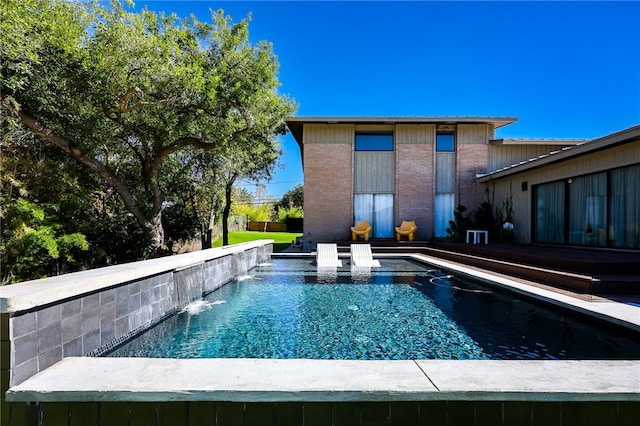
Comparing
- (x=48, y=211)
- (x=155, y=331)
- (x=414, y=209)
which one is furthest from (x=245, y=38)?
(x=155, y=331)

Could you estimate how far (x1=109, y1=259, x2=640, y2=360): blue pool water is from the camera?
11.3 feet

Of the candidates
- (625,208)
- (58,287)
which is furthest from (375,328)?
(625,208)

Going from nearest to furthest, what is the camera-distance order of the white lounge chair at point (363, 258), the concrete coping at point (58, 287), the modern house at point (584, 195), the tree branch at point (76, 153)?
the concrete coping at point (58, 287), the modern house at point (584, 195), the tree branch at point (76, 153), the white lounge chair at point (363, 258)

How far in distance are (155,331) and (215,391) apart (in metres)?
2.59

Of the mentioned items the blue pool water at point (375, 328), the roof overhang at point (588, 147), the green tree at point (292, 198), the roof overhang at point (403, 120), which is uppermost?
the roof overhang at point (403, 120)

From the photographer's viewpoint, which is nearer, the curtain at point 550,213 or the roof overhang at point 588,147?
the roof overhang at point 588,147

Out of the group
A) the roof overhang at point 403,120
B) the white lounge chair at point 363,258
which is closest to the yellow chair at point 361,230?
the white lounge chair at point 363,258

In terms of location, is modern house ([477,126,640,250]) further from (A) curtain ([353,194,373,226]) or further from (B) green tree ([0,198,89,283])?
(B) green tree ([0,198,89,283])

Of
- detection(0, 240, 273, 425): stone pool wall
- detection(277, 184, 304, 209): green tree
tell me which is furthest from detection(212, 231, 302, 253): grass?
detection(277, 184, 304, 209): green tree

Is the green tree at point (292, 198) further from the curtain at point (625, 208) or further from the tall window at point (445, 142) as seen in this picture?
the curtain at point (625, 208)

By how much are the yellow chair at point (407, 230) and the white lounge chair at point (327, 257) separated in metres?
4.43

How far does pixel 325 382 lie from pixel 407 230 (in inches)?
542

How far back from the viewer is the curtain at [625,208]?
7.66m

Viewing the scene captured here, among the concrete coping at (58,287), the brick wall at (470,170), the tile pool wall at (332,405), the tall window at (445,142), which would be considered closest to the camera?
the tile pool wall at (332,405)
